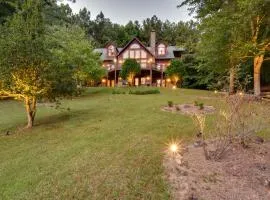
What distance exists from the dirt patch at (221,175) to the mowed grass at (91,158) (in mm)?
336

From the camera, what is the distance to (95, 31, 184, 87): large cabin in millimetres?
42438

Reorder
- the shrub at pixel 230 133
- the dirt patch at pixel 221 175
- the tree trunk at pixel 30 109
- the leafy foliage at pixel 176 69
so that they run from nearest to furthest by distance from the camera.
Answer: the dirt patch at pixel 221 175 → the shrub at pixel 230 133 → the tree trunk at pixel 30 109 → the leafy foliage at pixel 176 69

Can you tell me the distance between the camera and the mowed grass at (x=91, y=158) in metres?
5.68

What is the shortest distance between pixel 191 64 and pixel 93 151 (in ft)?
104

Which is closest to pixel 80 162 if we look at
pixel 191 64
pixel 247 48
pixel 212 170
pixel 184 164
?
pixel 184 164

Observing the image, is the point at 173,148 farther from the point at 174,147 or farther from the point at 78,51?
the point at 78,51

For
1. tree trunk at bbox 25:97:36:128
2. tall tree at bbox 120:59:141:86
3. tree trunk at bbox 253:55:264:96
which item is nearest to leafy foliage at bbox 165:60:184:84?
tall tree at bbox 120:59:141:86

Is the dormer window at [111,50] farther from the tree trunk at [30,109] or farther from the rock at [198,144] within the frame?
the rock at [198,144]

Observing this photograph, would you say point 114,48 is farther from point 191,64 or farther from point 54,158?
point 54,158

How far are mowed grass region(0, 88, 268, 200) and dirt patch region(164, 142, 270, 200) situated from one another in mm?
336

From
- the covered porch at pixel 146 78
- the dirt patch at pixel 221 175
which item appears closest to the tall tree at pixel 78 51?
the covered porch at pixel 146 78

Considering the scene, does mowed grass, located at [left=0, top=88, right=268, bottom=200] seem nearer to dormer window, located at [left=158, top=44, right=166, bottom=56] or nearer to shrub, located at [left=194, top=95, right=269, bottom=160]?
shrub, located at [left=194, top=95, right=269, bottom=160]

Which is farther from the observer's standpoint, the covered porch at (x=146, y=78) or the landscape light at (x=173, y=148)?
the covered porch at (x=146, y=78)

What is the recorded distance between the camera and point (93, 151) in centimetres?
788
